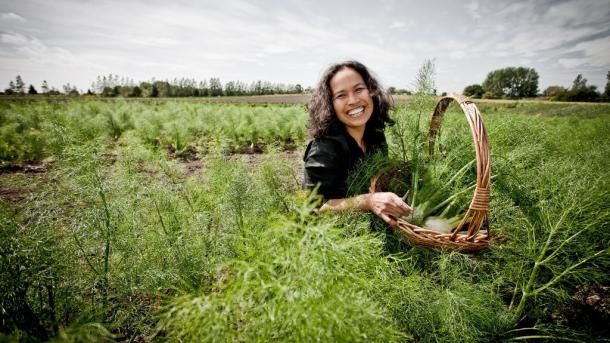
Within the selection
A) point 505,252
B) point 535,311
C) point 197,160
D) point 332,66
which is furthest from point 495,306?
point 197,160

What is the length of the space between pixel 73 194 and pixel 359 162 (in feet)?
7.07

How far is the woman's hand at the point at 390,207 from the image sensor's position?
1.84 m

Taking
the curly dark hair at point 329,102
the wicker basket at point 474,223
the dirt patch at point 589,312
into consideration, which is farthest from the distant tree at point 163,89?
the dirt patch at point 589,312

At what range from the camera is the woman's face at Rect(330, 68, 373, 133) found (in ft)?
7.81

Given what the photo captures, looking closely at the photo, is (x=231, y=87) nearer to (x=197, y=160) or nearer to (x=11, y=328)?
(x=197, y=160)

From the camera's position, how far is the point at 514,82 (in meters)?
56.7

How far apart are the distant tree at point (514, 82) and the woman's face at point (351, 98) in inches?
2480

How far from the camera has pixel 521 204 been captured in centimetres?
198

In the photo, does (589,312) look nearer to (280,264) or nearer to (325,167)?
(325,167)

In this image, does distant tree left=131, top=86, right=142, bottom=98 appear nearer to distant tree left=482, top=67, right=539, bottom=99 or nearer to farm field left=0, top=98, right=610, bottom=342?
farm field left=0, top=98, right=610, bottom=342

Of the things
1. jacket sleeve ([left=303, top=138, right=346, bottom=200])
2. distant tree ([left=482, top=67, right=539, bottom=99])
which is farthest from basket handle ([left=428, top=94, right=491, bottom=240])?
distant tree ([left=482, top=67, right=539, bottom=99])

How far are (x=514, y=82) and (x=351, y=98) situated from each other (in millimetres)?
71867

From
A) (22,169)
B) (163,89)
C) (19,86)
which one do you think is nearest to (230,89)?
(163,89)

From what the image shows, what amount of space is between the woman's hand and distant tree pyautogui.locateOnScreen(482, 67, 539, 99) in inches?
2503
